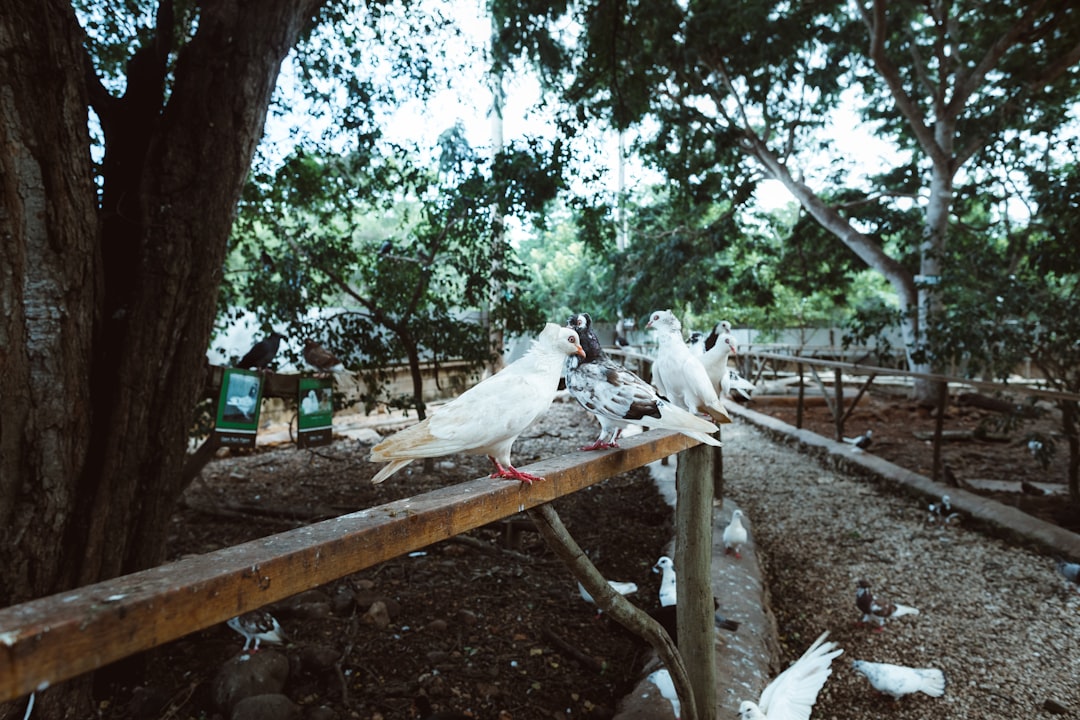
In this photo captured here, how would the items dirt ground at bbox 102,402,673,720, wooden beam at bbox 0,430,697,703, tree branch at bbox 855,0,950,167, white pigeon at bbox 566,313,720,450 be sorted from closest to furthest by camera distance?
wooden beam at bbox 0,430,697,703, white pigeon at bbox 566,313,720,450, dirt ground at bbox 102,402,673,720, tree branch at bbox 855,0,950,167

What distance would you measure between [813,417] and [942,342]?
3.84 m

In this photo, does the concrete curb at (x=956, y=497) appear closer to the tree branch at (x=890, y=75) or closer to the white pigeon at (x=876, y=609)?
the white pigeon at (x=876, y=609)

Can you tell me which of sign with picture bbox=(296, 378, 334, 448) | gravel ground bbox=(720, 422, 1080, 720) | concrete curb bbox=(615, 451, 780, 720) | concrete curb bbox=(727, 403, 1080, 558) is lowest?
gravel ground bbox=(720, 422, 1080, 720)

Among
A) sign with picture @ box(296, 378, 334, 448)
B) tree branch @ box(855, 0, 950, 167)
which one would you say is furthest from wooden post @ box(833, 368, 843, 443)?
sign with picture @ box(296, 378, 334, 448)

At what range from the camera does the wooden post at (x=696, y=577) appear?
2.22 meters

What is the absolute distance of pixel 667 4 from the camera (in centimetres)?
710

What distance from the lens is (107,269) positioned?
2.29m

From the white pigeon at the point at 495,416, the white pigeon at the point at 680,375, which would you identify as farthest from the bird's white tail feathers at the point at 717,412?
the white pigeon at the point at 495,416

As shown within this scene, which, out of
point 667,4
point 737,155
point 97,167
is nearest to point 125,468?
point 97,167

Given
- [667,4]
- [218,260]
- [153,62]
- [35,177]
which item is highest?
[667,4]

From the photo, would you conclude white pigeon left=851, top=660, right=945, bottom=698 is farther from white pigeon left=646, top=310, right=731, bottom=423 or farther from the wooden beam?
the wooden beam

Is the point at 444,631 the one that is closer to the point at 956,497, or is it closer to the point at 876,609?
the point at 876,609

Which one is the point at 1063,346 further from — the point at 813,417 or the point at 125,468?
the point at 125,468

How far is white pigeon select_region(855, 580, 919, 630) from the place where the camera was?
336cm
